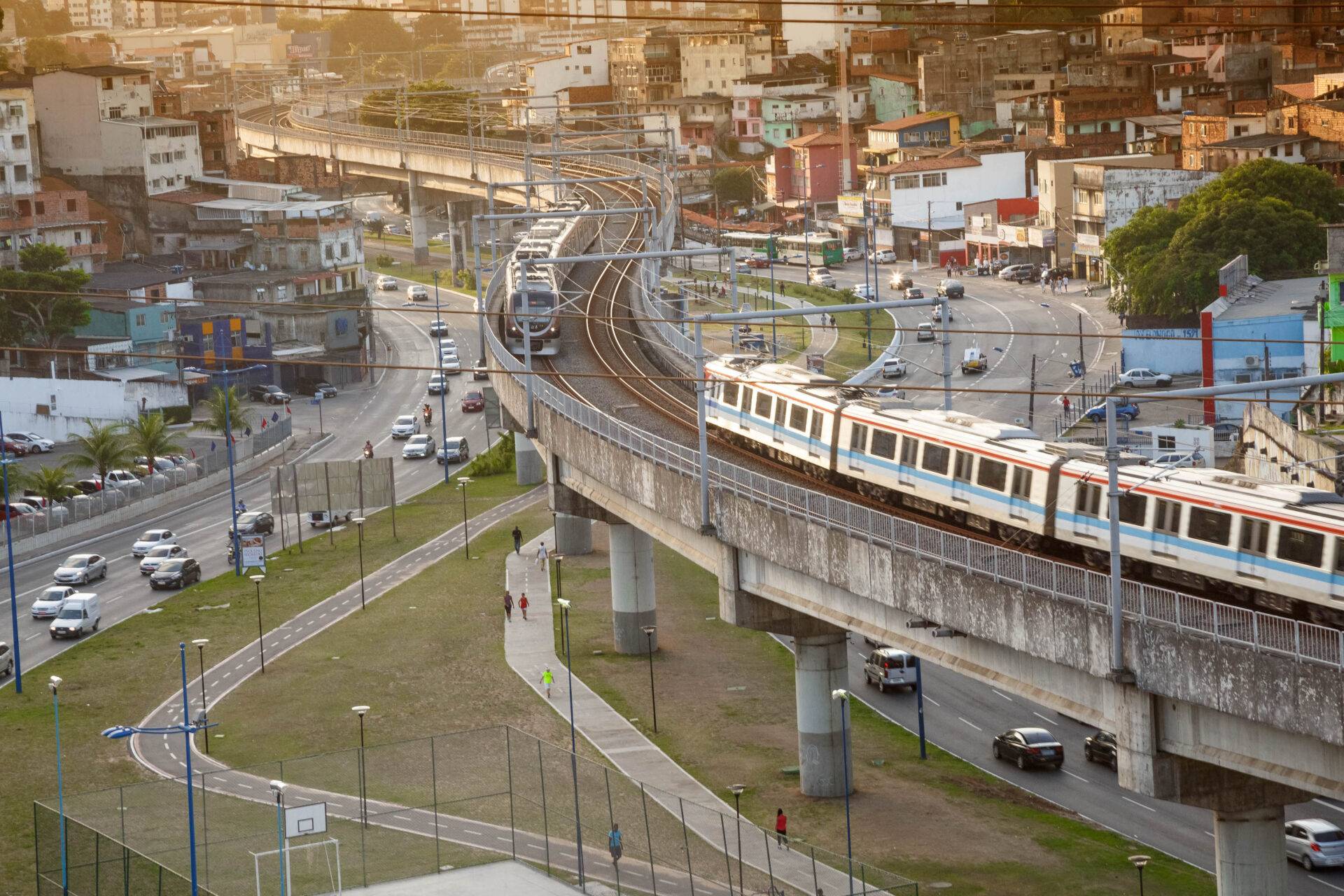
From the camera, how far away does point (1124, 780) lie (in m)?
33.4

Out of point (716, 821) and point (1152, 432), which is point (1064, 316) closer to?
point (1152, 432)

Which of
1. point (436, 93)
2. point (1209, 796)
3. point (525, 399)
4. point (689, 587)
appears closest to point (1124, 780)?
point (1209, 796)

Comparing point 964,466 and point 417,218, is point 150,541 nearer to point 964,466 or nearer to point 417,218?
point 964,466

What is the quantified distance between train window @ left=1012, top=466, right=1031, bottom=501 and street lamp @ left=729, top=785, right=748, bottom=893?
9151 mm

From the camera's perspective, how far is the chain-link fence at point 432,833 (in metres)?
41.4

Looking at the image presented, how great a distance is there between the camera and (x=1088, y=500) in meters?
38.0

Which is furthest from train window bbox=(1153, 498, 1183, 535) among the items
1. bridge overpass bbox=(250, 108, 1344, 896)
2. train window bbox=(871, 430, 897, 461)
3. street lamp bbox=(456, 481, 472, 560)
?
street lamp bbox=(456, 481, 472, 560)

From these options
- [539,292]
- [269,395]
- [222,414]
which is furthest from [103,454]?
[539,292]

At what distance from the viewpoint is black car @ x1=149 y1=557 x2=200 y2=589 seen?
247 feet

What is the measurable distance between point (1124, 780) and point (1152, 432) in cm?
4581

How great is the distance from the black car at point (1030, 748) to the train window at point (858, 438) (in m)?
10.00

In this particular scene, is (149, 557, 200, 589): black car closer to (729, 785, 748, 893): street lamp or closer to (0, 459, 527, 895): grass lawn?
(0, 459, 527, 895): grass lawn

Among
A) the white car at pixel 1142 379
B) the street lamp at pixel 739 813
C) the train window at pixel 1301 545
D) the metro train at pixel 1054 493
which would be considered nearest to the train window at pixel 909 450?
the metro train at pixel 1054 493

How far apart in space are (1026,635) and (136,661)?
126 feet
